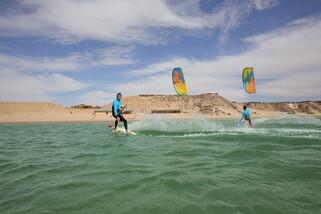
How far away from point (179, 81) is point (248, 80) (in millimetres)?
6005

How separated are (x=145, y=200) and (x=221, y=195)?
3.39 feet

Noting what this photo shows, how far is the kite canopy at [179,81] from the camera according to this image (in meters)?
20.0

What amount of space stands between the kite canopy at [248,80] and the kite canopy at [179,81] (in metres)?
5.21

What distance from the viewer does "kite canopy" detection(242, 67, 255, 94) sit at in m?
18.8

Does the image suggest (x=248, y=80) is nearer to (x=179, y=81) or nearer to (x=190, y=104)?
(x=179, y=81)

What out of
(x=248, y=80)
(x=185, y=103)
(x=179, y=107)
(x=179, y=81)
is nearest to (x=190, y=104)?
(x=185, y=103)

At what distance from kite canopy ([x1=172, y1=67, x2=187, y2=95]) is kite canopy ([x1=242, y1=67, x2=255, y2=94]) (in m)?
5.21

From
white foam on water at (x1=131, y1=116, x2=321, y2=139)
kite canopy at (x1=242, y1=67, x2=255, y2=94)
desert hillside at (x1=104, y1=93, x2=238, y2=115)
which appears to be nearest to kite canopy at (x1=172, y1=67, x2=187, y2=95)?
white foam on water at (x1=131, y1=116, x2=321, y2=139)

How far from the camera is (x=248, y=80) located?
62.3 ft

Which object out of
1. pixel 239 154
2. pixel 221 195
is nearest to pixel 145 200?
pixel 221 195

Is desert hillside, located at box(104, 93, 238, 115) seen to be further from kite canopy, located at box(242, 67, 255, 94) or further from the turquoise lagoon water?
the turquoise lagoon water

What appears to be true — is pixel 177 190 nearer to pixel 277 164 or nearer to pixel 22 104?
pixel 277 164

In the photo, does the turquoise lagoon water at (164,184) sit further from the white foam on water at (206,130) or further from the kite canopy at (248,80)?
the kite canopy at (248,80)

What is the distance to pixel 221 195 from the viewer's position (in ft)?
→ 9.77
